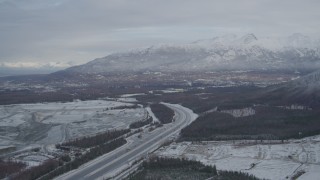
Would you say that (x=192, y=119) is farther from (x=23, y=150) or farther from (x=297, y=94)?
(x=23, y=150)

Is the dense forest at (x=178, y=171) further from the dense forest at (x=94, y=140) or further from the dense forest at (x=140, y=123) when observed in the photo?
the dense forest at (x=140, y=123)

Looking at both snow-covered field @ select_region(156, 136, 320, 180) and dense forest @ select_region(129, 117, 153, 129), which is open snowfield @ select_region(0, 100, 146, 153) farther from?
snow-covered field @ select_region(156, 136, 320, 180)

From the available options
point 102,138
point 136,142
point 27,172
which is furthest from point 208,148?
point 27,172

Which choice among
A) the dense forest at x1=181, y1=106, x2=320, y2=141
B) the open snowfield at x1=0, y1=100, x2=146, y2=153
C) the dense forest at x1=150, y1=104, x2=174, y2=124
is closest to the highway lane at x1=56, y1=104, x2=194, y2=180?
the dense forest at x1=150, y1=104, x2=174, y2=124

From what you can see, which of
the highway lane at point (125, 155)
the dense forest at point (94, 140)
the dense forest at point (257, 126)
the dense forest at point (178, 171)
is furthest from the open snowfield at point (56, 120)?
the dense forest at point (178, 171)

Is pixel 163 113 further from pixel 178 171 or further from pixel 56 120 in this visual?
pixel 178 171

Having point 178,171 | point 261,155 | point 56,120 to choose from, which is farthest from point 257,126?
point 56,120
